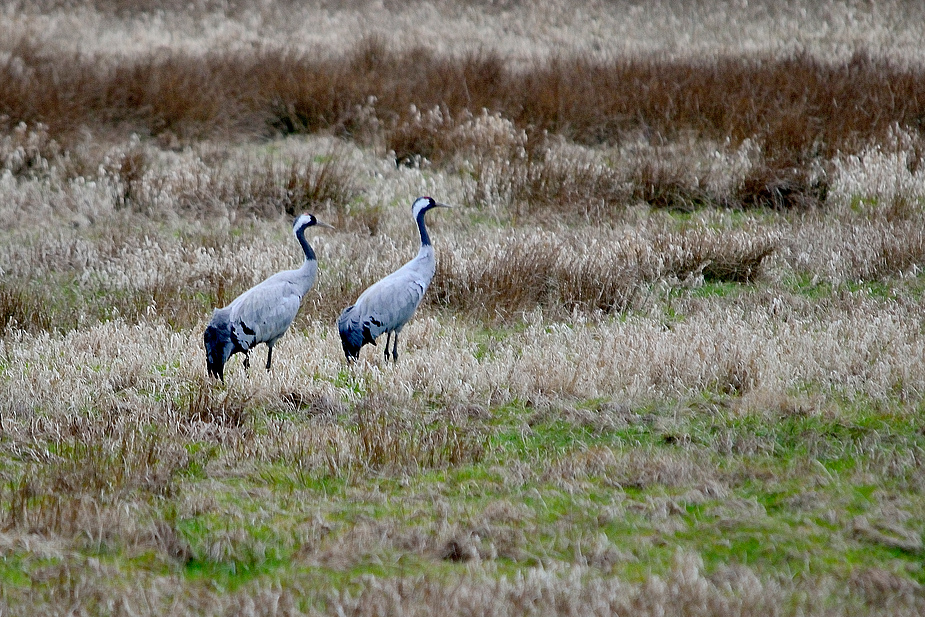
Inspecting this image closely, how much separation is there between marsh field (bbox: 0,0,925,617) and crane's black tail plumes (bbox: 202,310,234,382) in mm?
161

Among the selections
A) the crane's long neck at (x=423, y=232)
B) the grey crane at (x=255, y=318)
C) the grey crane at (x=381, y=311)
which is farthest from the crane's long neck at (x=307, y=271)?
the crane's long neck at (x=423, y=232)

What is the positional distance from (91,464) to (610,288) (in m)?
4.12

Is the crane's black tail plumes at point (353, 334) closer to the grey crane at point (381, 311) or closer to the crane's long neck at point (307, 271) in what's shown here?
the grey crane at point (381, 311)

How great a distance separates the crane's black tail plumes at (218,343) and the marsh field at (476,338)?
161 millimetres

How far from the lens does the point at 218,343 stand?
548cm

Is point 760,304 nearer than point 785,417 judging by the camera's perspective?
No

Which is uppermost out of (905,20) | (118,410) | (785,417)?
(905,20)

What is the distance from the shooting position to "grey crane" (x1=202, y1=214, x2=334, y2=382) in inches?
215

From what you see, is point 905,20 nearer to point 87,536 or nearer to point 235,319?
point 235,319

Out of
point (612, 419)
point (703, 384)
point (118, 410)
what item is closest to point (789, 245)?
point (703, 384)

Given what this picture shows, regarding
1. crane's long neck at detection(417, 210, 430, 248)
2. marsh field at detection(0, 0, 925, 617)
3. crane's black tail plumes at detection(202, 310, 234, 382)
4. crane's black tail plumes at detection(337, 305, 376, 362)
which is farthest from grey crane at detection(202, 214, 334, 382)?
crane's long neck at detection(417, 210, 430, 248)

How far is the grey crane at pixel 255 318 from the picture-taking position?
5.47m

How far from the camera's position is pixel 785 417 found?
488 cm

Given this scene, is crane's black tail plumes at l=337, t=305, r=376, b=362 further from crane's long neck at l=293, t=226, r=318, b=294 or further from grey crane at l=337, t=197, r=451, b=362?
crane's long neck at l=293, t=226, r=318, b=294
